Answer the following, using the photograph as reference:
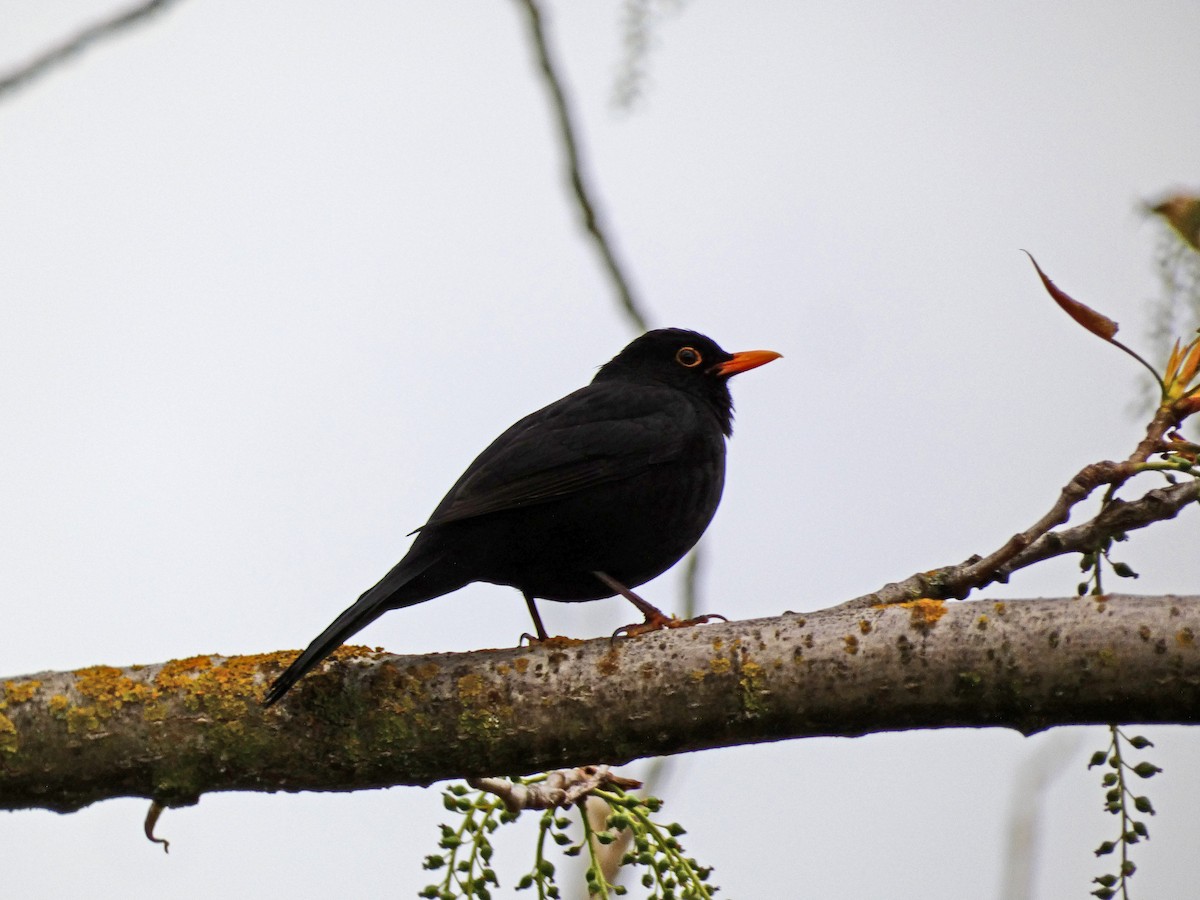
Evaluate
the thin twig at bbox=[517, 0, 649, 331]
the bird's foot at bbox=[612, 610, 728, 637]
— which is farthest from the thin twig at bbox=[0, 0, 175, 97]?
the bird's foot at bbox=[612, 610, 728, 637]

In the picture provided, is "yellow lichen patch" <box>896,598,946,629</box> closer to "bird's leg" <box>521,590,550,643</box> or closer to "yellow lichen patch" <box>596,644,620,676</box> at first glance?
"yellow lichen patch" <box>596,644,620,676</box>

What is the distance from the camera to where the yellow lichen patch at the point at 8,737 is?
274 cm

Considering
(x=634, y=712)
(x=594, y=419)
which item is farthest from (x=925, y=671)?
(x=594, y=419)

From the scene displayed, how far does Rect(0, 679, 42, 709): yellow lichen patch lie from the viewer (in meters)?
2.79

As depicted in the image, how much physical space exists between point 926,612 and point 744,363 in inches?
110

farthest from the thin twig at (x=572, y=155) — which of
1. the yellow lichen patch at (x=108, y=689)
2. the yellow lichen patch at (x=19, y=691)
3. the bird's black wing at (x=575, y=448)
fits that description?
the yellow lichen patch at (x=19, y=691)

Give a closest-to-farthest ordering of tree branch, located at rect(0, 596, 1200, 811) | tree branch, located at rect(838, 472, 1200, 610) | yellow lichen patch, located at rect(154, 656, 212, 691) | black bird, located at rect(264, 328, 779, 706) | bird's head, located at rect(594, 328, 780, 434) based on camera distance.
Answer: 1. tree branch, located at rect(0, 596, 1200, 811)
2. tree branch, located at rect(838, 472, 1200, 610)
3. yellow lichen patch, located at rect(154, 656, 212, 691)
4. black bird, located at rect(264, 328, 779, 706)
5. bird's head, located at rect(594, 328, 780, 434)

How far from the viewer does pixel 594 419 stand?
172 inches

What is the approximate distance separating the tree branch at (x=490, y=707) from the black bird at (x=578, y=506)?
0.54m

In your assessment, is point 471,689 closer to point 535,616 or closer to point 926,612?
point 926,612

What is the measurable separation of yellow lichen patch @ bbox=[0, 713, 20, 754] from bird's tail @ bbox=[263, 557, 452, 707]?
523mm

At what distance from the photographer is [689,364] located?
5301 mm

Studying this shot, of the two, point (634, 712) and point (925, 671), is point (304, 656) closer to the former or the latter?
point (634, 712)

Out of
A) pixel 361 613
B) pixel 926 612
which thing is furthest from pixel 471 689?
pixel 926 612
